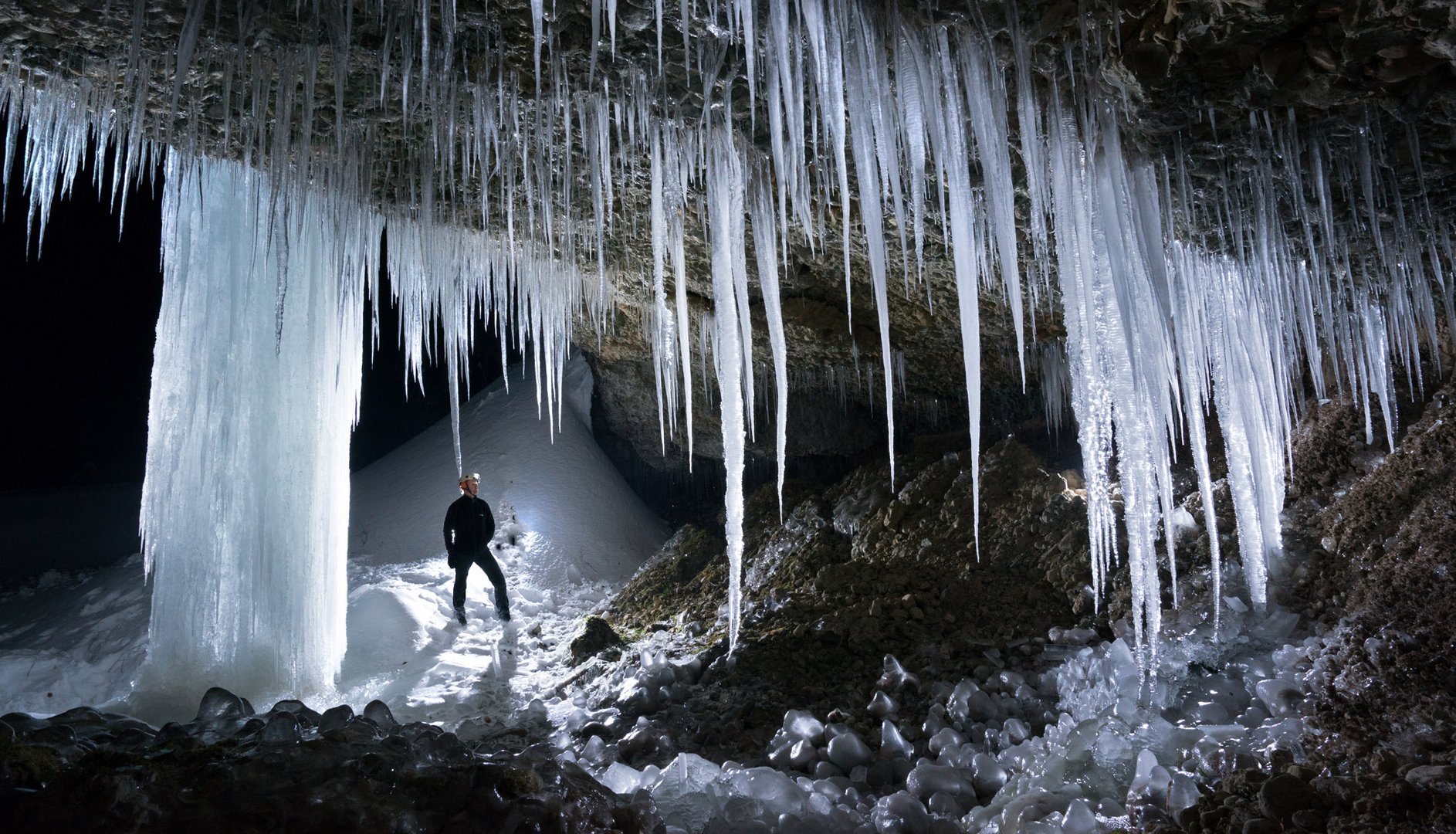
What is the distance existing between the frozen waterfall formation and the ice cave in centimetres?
3

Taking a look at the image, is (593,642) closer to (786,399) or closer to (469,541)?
(469,541)

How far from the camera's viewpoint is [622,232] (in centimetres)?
579

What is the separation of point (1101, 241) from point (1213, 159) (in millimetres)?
666

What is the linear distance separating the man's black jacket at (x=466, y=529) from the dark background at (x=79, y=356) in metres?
5.09

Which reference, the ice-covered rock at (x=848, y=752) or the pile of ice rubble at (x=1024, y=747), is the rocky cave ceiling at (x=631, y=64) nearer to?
the pile of ice rubble at (x=1024, y=747)

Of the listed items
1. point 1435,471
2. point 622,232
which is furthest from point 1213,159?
point 622,232

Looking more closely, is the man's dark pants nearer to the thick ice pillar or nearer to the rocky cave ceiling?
the thick ice pillar

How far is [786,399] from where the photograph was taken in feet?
16.6

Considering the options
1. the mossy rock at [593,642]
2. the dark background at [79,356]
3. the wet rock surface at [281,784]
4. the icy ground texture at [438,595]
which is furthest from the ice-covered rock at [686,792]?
the dark background at [79,356]

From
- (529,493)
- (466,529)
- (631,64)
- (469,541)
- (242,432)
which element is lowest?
(469,541)

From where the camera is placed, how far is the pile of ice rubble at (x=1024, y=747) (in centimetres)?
286

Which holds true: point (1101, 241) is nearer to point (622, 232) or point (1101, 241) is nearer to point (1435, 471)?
point (1435, 471)

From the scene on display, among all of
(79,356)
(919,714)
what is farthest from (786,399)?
(79,356)

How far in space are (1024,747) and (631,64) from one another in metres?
3.47
